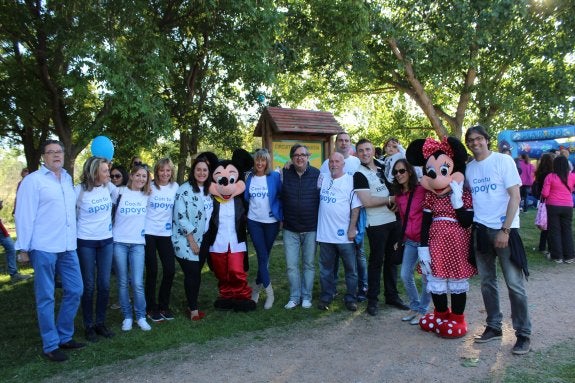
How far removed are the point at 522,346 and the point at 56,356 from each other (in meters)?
4.17

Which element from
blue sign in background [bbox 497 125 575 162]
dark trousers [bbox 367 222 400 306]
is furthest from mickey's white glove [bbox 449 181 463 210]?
blue sign in background [bbox 497 125 575 162]

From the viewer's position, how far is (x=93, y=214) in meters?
4.54

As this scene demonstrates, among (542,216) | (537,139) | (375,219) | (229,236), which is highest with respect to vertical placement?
(537,139)

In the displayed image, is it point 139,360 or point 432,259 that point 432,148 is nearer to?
point 432,259

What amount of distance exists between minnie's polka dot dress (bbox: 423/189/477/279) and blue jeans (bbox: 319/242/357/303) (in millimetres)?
1239

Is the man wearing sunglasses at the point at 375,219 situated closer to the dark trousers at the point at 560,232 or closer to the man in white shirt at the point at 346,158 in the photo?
the man in white shirt at the point at 346,158

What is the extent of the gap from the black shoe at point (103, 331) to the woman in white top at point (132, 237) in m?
0.19

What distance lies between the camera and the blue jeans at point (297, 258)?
553 centimetres

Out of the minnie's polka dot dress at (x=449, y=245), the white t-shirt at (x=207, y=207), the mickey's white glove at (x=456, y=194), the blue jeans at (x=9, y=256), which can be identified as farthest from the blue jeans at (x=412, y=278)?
the blue jeans at (x=9, y=256)

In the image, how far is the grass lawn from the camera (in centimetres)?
383

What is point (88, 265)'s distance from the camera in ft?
15.0

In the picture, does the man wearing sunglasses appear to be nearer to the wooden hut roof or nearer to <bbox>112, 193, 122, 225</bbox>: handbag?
<bbox>112, 193, 122, 225</bbox>: handbag

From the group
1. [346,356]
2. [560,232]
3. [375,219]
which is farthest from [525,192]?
[346,356]

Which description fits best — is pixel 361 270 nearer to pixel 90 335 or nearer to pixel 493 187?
pixel 493 187
